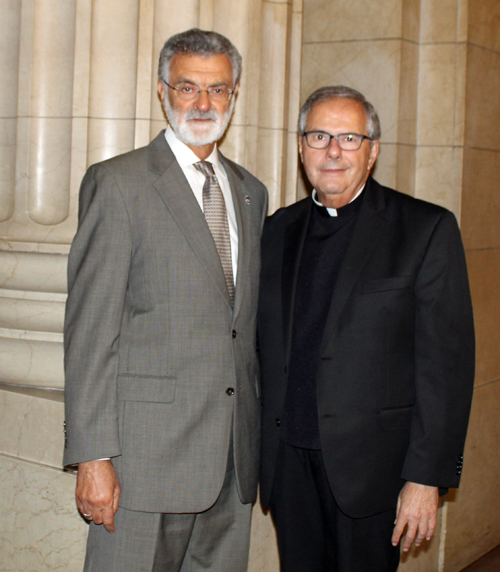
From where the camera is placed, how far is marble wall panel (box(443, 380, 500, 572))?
3.65 metres

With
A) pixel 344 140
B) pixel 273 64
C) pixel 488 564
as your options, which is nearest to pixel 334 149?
pixel 344 140

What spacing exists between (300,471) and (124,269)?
0.93 metres

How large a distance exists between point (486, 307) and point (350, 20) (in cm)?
172

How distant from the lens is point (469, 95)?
341cm

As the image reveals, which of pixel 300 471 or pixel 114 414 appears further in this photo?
pixel 300 471

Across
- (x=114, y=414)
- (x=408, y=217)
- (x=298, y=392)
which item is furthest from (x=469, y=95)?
(x=114, y=414)

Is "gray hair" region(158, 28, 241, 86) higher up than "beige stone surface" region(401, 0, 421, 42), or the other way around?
"beige stone surface" region(401, 0, 421, 42)

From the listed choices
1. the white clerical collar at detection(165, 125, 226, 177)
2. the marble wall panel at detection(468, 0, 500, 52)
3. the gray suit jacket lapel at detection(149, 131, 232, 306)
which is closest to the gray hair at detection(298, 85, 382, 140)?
the white clerical collar at detection(165, 125, 226, 177)

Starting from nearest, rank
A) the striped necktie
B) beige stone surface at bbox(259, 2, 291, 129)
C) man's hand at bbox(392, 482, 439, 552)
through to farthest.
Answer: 1. man's hand at bbox(392, 482, 439, 552)
2. the striped necktie
3. beige stone surface at bbox(259, 2, 291, 129)

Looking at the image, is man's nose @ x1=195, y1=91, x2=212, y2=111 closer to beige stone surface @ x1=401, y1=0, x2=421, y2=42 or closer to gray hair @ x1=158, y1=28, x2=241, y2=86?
gray hair @ x1=158, y1=28, x2=241, y2=86

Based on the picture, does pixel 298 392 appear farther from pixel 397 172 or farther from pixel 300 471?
pixel 397 172

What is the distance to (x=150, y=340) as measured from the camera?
6.98ft

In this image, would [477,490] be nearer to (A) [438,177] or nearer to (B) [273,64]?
(A) [438,177]

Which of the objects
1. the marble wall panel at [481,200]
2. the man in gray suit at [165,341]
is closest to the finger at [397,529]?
the man in gray suit at [165,341]
